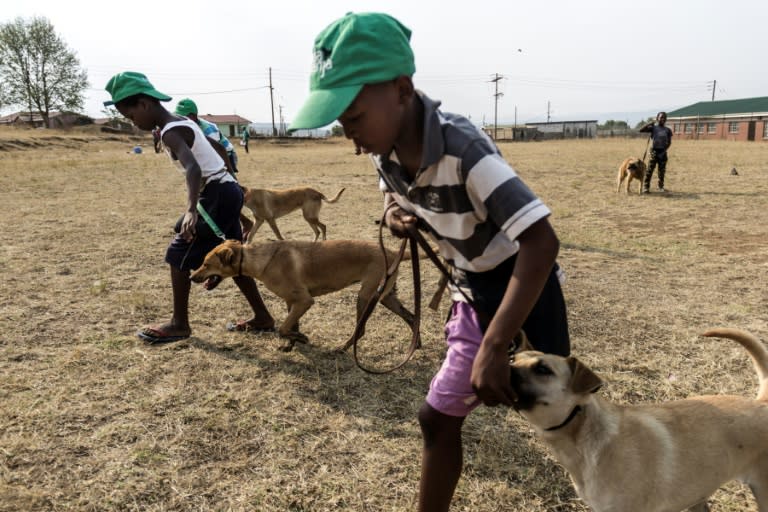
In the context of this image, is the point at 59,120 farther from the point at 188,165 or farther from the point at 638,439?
the point at 638,439

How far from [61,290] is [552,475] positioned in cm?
539

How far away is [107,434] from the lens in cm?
318

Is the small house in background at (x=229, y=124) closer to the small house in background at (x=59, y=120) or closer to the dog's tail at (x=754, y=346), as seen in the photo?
the small house in background at (x=59, y=120)

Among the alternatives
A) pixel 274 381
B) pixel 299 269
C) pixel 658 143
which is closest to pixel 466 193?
pixel 274 381

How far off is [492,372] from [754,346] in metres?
1.61

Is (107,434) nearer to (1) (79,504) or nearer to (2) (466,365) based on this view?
(1) (79,504)

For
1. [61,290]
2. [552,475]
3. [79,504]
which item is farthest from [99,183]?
[552,475]

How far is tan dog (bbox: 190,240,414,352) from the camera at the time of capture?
4316mm

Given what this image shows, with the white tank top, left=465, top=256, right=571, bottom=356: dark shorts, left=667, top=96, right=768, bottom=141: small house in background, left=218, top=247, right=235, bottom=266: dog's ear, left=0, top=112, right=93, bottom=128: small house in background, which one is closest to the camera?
left=465, top=256, right=571, bottom=356: dark shorts

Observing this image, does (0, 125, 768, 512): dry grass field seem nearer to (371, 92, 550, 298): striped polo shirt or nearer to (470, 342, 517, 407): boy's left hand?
(470, 342, 517, 407): boy's left hand

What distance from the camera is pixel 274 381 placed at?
388 centimetres

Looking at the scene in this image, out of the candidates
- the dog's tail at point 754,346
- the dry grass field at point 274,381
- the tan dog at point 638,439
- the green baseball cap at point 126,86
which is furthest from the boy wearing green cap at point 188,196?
the dog's tail at point 754,346

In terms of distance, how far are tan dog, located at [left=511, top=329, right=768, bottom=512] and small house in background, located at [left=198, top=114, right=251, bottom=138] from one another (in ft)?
231

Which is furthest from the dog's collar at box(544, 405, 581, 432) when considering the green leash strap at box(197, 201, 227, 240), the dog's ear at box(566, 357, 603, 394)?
the green leash strap at box(197, 201, 227, 240)
